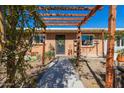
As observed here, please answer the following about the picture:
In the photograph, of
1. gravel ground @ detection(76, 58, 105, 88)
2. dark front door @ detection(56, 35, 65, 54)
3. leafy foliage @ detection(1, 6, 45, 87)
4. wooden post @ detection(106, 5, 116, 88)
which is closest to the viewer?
leafy foliage @ detection(1, 6, 45, 87)

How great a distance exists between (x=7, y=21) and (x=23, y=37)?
425 mm

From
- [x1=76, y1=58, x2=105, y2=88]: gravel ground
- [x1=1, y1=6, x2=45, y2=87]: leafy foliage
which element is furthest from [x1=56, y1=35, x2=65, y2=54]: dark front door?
[x1=1, y1=6, x2=45, y2=87]: leafy foliage

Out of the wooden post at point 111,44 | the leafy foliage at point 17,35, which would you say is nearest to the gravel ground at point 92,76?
the wooden post at point 111,44

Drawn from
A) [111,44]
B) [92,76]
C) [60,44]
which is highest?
[60,44]

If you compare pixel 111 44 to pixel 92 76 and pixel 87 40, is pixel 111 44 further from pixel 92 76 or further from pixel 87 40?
pixel 87 40

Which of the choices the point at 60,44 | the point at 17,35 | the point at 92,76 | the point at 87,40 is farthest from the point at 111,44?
the point at 87,40

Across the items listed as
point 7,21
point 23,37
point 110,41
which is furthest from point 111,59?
point 7,21

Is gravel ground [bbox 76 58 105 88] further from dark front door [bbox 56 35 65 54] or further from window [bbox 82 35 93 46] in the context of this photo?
window [bbox 82 35 93 46]

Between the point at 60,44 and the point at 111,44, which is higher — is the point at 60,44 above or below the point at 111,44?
above

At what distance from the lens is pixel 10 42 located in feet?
11.7

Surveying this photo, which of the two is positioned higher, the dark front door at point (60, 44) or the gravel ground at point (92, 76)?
the dark front door at point (60, 44)

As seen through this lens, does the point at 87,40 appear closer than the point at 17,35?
No

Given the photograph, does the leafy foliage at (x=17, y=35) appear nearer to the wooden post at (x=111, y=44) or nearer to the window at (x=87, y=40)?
the wooden post at (x=111, y=44)
